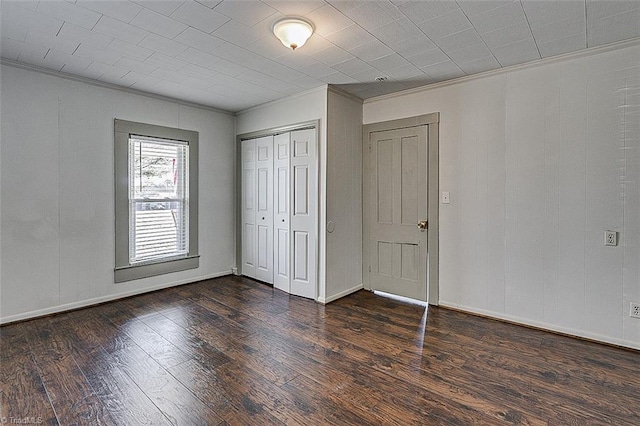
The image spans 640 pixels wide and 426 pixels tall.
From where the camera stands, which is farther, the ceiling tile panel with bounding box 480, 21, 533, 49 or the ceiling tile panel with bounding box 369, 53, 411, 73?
the ceiling tile panel with bounding box 369, 53, 411, 73

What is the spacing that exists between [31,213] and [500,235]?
4853 millimetres

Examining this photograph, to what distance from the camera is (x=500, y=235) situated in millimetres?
3420

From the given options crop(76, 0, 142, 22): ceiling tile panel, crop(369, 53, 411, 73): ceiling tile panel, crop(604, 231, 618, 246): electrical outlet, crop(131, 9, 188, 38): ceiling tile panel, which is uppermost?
crop(369, 53, 411, 73): ceiling tile panel

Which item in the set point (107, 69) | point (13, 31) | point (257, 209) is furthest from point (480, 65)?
point (13, 31)

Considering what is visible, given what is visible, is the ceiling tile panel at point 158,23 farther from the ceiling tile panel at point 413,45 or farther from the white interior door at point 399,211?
the white interior door at point 399,211

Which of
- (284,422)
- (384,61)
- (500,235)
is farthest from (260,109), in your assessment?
(284,422)

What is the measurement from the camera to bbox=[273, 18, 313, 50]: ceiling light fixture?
2396mm

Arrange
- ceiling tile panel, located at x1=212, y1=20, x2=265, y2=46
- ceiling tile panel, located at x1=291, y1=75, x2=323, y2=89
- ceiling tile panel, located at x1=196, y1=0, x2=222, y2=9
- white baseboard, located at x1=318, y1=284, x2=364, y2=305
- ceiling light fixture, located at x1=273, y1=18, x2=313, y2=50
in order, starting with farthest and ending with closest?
white baseboard, located at x1=318, y1=284, x2=364, y2=305, ceiling tile panel, located at x1=291, y1=75, x2=323, y2=89, ceiling tile panel, located at x1=212, y1=20, x2=265, y2=46, ceiling light fixture, located at x1=273, y1=18, x2=313, y2=50, ceiling tile panel, located at x1=196, y1=0, x2=222, y2=9

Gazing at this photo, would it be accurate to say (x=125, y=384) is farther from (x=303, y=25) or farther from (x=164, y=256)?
(x=303, y=25)

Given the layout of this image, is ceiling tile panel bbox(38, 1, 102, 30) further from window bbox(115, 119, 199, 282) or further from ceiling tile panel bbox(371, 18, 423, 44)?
ceiling tile panel bbox(371, 18, 423, 44)

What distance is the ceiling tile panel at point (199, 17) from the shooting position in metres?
2.25

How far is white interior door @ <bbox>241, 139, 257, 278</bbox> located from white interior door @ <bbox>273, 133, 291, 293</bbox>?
52 centimetres

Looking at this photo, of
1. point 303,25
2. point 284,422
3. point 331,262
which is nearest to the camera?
point 284,422

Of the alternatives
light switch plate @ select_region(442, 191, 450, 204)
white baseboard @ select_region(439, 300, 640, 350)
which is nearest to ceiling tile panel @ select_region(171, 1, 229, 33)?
light switch plate @ select_region(442, 191, 450, 204)
